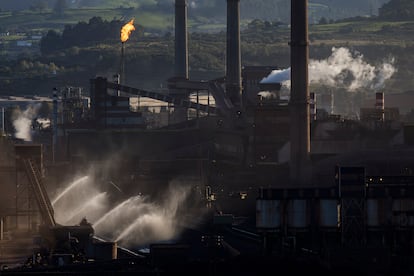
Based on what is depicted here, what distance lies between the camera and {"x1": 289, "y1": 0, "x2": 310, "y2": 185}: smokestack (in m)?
66.6

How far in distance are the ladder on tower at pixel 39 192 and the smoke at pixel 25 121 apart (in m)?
39.1

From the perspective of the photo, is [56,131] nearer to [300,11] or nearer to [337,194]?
[300,11]

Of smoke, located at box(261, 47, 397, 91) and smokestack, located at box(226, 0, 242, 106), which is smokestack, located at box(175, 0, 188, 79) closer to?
smokestack, located at box(226, 0, 242, 106)

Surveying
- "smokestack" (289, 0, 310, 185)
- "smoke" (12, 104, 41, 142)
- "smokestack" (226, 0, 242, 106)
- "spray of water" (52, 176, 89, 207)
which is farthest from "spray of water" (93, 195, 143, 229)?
"smoke" (12, 104, 41, 142)

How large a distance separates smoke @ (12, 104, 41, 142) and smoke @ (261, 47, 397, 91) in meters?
24.6

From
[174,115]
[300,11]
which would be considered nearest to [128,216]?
[300,11]

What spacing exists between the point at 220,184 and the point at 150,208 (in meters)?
6.46

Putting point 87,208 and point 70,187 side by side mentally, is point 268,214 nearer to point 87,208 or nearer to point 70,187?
point 87,208

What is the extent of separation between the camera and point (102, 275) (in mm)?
45562

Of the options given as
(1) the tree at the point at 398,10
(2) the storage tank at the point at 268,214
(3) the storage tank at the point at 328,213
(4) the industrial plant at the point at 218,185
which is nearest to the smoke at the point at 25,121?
(4) the industrial plant at the point at 218,185

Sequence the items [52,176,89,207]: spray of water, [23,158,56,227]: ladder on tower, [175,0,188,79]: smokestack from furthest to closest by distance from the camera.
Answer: [175,0,188,79]: smokestack
[52,176,89,207]: spray of water
[23,158,56,227]: ladder on tower

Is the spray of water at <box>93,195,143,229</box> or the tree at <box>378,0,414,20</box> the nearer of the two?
the spray of water at <box>93,195,143,229</box>

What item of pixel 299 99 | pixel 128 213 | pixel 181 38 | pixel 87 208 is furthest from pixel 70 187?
pixel 181 38

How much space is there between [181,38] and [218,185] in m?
40.2
